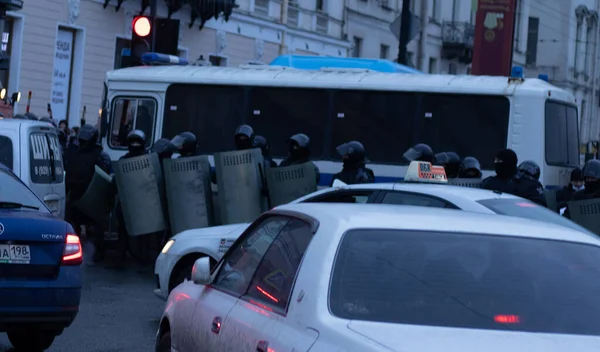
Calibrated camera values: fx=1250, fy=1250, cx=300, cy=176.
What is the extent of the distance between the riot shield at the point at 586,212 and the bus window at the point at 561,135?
260 inches

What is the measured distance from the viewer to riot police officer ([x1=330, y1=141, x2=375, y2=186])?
46.3 feet

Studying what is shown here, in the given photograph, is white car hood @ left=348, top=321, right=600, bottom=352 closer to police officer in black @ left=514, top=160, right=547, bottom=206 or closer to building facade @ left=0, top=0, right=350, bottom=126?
police officer in black @ left=514, top=160, right=547, bottom=206

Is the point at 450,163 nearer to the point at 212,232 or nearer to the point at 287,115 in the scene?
the point at 212,232

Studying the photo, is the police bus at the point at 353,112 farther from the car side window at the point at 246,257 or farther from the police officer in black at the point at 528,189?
the car side window at the point at 246,257

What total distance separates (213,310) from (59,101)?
78.9ft

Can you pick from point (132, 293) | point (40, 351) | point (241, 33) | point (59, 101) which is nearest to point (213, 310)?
point (40, 351)

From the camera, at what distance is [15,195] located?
28.7 feet

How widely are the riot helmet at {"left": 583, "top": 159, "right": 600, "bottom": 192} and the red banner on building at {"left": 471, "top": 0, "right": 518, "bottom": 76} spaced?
18.9 m

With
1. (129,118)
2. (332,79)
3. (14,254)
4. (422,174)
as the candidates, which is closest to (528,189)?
(422,174)

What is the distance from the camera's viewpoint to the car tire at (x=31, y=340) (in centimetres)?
883

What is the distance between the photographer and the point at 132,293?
12836mm

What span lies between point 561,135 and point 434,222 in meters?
14.3

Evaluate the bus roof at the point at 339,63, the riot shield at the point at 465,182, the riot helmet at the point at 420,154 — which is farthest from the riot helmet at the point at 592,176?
the bus roof at the point at 339,63

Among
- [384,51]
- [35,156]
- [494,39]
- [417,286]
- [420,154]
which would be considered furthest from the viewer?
[384,51]
